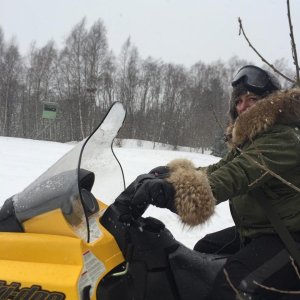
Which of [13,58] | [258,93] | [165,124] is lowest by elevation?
[165,124]

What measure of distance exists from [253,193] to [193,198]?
1.25 ft

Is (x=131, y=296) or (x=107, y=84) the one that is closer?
(x=131, y=296)

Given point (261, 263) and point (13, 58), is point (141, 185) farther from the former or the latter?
point (13, 58)

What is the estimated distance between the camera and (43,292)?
5.24ft

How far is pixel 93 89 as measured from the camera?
1508 inches

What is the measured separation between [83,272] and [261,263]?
81 cm

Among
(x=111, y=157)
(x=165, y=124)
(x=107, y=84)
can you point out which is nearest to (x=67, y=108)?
(x=107, y=84)

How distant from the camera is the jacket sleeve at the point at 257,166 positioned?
1903 mm

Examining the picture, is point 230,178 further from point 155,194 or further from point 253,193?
point 155,194

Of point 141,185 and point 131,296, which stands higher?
point 141,185

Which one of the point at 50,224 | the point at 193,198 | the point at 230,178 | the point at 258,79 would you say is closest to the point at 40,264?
the point at 50,224

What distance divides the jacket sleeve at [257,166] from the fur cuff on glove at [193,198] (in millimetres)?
57

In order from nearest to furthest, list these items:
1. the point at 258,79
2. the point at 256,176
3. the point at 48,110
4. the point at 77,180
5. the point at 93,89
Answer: the point at 77,180
the point at 256,176
the point at 258,79
the point at 48,110
the point at 93,89

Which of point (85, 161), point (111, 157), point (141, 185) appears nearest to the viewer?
point (141, 185)
